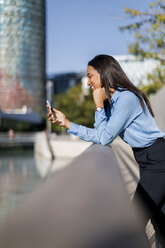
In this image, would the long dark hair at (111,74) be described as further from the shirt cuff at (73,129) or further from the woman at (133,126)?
the shirt cuff at (73,129)

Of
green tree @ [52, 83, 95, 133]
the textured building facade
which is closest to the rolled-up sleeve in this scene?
green tree @ [52, 83, 95, 133]

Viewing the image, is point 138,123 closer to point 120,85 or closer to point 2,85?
point 120,85

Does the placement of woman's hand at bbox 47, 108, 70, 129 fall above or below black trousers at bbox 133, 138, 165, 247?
above

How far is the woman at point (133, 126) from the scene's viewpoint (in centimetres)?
191

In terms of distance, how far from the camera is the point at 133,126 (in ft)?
6.47

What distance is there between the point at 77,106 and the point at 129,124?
54434 millimetres

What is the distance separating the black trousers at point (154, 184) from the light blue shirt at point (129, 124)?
0.16 ft

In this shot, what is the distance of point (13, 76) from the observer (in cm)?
10744

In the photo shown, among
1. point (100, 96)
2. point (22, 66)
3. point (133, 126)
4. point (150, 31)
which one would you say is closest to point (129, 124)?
point (133, 126)

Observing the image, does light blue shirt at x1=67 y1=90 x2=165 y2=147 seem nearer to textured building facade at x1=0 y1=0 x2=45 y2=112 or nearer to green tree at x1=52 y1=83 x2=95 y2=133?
green tree at x1=52 y1=83 x2=95 y2=133

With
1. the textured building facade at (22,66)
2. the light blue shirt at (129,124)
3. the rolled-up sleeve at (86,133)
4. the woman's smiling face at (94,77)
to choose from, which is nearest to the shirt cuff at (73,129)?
the rolled-up sleeve at (86,133)

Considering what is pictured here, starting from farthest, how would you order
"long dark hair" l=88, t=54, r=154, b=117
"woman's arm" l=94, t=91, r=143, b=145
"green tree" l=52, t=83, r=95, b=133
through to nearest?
"green tree" l=52, t=83, r=95, b=133
"long dark hair" l=88, t=54, r=154, b=117
"woman's arm" l=94, t=91, r=143, b=145

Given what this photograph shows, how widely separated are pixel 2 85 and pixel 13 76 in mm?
3779

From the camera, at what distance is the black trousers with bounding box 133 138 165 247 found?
191cm
